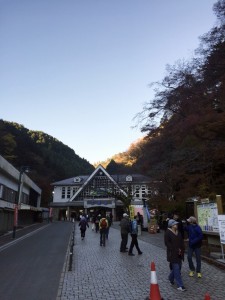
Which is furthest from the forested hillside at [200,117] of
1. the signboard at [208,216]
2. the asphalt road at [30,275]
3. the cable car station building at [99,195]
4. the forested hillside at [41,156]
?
the forested hillside at [41,156]

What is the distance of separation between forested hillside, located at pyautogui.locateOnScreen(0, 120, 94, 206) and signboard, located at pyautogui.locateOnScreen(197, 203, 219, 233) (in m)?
50.2

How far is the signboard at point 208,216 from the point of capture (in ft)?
36.4

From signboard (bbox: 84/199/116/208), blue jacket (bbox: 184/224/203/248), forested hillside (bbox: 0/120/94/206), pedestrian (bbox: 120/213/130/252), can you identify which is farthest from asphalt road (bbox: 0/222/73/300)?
forested hillside (bbox: 0/120/94/206)

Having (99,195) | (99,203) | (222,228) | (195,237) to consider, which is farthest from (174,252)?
(99,195)

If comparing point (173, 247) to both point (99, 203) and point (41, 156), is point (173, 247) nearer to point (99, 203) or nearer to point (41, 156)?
point (99, 203)

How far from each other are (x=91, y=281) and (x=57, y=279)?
1.22 metres

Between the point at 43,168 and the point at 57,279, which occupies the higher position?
the point at 43,168

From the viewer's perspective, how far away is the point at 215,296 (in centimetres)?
648

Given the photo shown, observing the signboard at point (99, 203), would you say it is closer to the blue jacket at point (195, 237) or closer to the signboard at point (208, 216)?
the signboard at point (208, 216)

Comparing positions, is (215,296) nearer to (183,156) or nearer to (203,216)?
(203,216)

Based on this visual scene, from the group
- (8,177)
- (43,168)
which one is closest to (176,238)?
(8,177)

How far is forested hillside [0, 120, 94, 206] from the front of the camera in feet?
220

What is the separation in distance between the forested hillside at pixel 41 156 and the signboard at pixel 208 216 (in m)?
50.2

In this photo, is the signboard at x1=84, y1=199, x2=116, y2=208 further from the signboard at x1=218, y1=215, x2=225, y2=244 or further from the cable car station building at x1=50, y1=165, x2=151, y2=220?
the signboard at x1=218, y1=215, x2=225, y2=244
